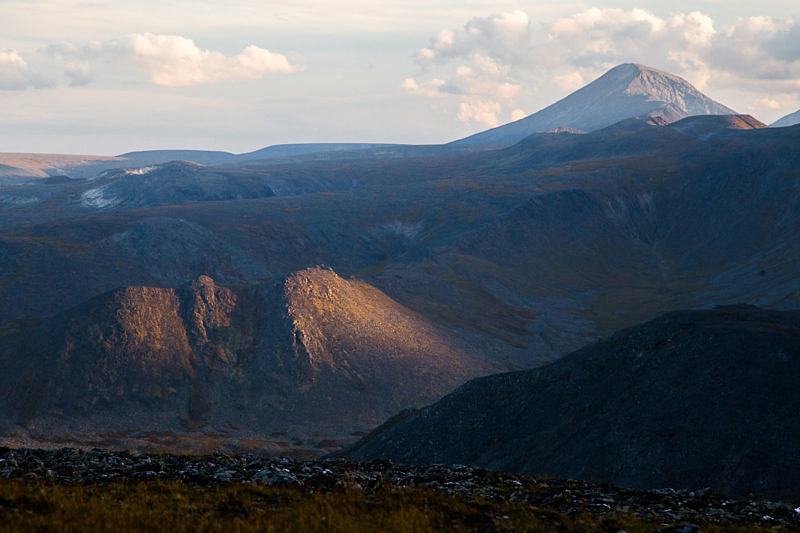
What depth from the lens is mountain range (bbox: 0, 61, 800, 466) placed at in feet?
224

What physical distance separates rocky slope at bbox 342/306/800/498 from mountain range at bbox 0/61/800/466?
2183cm

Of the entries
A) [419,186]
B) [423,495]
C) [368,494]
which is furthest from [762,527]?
[419,186]

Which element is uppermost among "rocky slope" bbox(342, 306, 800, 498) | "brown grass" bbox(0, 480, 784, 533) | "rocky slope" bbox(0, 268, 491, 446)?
"brown grass" bbox(0, 480, 784, 533)

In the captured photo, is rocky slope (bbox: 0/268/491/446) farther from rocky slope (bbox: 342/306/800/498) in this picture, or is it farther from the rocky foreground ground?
the rocky foreground ground

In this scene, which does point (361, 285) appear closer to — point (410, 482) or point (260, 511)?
point (410, 482)

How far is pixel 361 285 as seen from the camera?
90938 millimetres

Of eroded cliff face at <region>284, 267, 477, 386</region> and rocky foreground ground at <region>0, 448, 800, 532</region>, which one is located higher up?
rocky foreground ground at <region>0, 448, 800, 532</region>

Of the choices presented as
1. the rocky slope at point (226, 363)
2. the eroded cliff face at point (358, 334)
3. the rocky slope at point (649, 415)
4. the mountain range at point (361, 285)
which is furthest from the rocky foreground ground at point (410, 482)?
the eroded cliff face at point (358, 334)

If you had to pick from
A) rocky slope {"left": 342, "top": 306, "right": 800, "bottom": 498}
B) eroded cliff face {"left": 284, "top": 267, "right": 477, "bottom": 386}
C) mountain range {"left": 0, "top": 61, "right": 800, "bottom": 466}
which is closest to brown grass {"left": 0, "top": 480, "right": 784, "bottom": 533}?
rocky slope {"left": 342, "top": 306, "right": 800, "bottom": 498}

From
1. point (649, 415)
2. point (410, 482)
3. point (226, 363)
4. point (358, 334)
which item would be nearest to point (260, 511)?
point (410, 482)

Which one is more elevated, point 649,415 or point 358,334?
point 649,415

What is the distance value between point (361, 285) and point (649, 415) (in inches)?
2355

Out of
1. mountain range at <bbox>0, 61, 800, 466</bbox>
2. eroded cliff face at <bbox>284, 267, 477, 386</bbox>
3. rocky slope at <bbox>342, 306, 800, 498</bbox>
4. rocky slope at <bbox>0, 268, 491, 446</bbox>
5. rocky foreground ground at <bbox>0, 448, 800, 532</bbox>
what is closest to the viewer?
rocky foreground ground at <bbox>0, 448, 800, 532</bbox>

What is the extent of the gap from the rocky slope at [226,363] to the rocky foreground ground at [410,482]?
43.0 m
